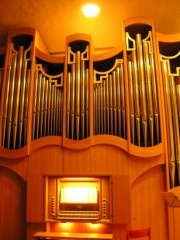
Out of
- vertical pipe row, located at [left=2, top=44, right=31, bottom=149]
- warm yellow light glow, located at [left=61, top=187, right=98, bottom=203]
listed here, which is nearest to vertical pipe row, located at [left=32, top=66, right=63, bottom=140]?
vertical pipe row, located at [left=2, top=44, right=31, bottom=149]

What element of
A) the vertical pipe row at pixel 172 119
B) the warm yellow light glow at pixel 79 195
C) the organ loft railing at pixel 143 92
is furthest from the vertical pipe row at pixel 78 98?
the vertical pipe row at pixel 172 119

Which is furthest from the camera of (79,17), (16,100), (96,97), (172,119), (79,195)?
(16,100)

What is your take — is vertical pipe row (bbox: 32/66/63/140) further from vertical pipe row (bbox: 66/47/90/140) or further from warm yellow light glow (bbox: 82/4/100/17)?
warm yellow light glow (bbox: 82/4/100/17)

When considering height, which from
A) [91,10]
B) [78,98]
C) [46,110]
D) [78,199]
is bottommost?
[78,199]

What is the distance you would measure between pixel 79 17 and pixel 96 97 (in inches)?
55.9

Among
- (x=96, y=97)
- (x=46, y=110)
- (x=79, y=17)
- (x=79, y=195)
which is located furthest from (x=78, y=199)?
(x=79, y=17)

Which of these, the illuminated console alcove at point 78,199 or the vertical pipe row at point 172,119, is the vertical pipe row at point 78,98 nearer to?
the illuminated console alcove at point 78,199

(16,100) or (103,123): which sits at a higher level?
(16,100)

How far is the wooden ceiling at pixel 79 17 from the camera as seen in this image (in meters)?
4.98

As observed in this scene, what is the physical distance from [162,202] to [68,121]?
198cm

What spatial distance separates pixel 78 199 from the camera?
5004mm

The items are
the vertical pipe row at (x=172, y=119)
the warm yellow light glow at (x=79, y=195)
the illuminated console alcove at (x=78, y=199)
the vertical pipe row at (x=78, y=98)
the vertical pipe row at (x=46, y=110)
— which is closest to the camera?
the vertical pipe row at (x=172, y=119)

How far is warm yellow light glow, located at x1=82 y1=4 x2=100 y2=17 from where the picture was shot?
498cm

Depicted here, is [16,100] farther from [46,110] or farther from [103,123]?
[103,123]
